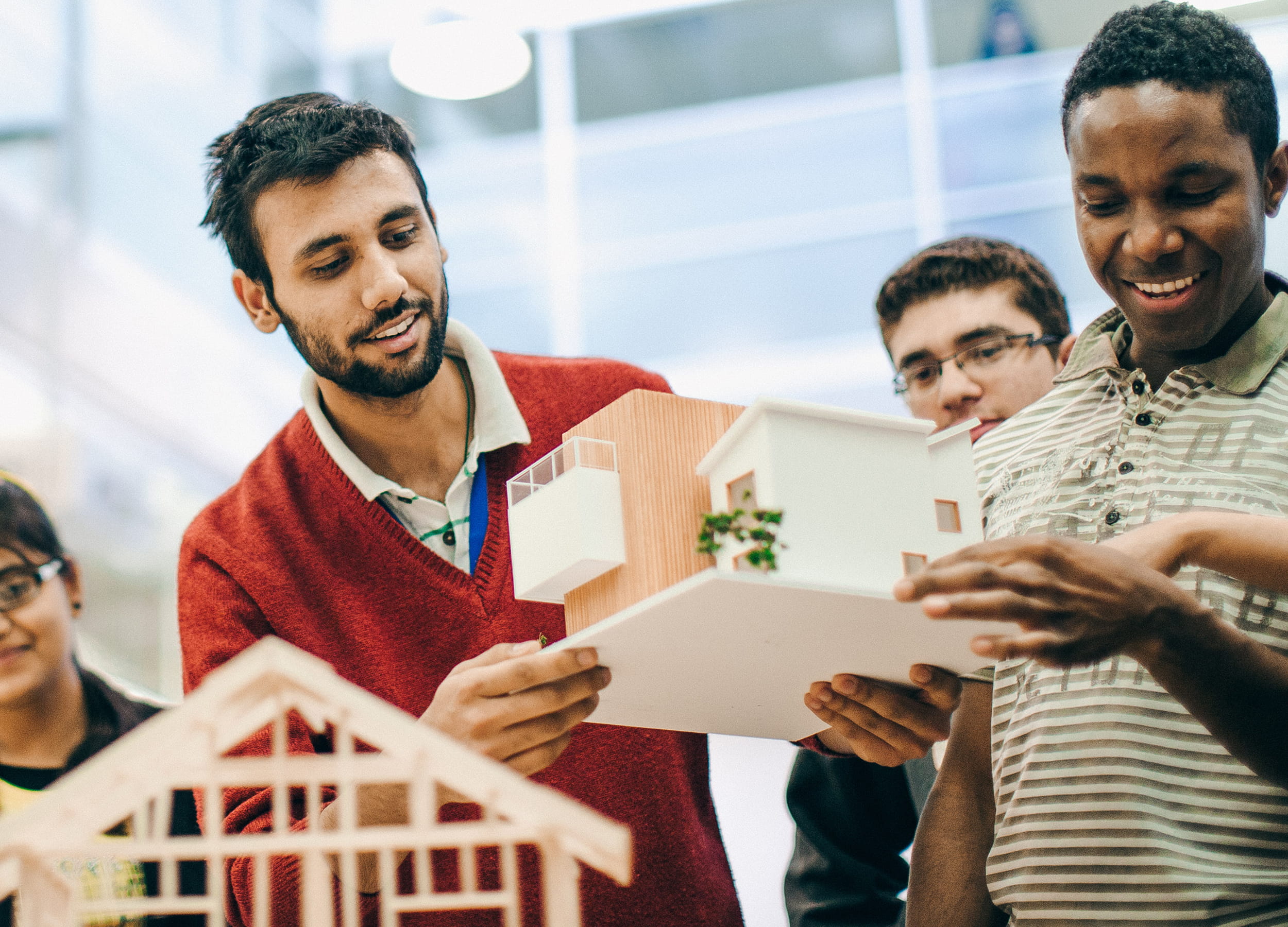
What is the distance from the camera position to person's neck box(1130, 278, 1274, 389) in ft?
7.47

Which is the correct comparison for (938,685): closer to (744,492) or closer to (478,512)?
(744,492)

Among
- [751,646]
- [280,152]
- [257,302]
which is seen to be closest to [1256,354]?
[751,646]

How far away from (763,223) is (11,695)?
8766 mm

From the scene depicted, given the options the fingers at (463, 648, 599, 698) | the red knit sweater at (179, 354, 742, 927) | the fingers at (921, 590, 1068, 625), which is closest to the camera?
the fingers at (921, 590, 1068, 625)

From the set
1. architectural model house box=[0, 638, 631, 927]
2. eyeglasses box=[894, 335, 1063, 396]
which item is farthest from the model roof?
eyeglasses box=[894, 335, 1063, 396]

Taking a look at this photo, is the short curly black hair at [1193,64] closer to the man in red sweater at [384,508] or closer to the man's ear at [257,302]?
the man in red sweater at [384,508]

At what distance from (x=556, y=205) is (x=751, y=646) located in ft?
35.1

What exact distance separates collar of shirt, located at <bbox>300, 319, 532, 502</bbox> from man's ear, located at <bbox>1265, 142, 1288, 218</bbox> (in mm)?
1588

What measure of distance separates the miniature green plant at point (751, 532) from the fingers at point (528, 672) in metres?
0.27

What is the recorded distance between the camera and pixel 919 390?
3561mm

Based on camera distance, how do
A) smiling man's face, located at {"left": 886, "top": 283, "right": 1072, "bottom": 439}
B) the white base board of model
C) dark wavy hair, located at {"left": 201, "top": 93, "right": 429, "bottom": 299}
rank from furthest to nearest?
smiling man's face, located at {"left": 886, "top": 283, "right": 1072, "bottom": 439}, dark wavy hair, located at {"left": 201, "top": 93, "right": 429, "bottom": 299}, the white base board of model

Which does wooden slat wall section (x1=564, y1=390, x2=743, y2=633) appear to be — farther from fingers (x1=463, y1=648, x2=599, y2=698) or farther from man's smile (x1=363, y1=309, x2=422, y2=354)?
man's smile (x1=363, y1=309, x2=422, y2=354)

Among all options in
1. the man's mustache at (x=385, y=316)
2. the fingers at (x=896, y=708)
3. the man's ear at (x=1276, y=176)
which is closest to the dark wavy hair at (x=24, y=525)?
the man's mustache at (x=385, y=316)

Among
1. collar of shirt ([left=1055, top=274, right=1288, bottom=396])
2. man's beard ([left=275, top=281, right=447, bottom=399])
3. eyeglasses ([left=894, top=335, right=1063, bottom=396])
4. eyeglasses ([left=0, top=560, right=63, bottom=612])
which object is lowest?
collar of shirt ([left=1055, top=274, right=1288, bottom=396])
